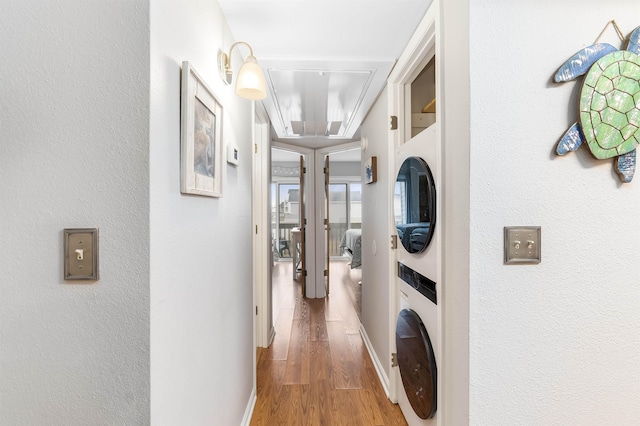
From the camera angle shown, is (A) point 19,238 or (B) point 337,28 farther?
(B) point 337,28

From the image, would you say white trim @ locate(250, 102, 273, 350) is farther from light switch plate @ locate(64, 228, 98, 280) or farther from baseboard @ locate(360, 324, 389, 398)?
light switch plate @ locate(64, 228, 98, 280)

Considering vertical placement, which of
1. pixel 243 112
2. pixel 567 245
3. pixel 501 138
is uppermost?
pixel 243 112

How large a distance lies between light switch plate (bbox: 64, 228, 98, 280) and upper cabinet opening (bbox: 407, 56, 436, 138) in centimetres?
181

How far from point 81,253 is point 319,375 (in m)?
1.99

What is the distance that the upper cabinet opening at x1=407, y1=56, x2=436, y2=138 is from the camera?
6.55 ft

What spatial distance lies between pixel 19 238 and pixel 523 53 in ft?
5.18

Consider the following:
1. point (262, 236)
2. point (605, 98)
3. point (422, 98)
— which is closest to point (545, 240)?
point (605, 98)

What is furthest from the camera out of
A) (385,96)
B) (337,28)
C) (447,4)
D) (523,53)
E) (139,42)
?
(385,96)

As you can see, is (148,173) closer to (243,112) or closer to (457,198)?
(457,198)

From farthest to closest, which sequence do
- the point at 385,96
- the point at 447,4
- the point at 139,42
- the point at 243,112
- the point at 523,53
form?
the point at 385,96, the point at 243,112, the point at 447,4, the point at 523,53, the point at 139,42

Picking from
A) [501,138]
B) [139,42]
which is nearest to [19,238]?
[139,42]

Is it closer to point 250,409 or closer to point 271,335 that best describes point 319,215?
point 271,335

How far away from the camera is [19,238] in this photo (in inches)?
30.8

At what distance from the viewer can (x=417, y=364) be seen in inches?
58.7
